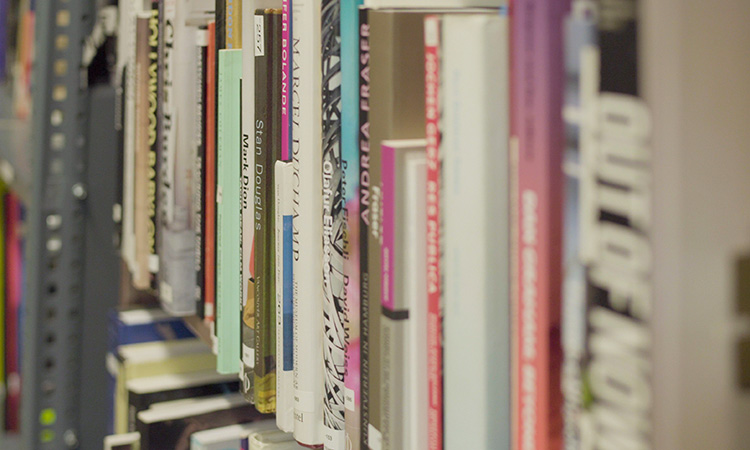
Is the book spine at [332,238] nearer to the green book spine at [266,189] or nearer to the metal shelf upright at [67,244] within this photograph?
the green book spine at [266,189]

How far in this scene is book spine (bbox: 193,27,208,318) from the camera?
0.74m


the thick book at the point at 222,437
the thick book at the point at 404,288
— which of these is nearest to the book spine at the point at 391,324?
the thick book at the point at 404,288

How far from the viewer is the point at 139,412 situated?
86cm

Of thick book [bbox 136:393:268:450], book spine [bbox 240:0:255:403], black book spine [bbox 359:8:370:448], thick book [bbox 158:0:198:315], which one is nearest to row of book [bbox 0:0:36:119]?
thick book [bbox 158:0:198:315]

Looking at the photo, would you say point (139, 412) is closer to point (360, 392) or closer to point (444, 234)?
point (360, 392)

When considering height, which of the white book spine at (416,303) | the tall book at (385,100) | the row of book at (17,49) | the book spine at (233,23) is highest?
the row of book at (17,49)

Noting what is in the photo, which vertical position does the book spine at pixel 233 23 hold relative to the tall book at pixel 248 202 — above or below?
above

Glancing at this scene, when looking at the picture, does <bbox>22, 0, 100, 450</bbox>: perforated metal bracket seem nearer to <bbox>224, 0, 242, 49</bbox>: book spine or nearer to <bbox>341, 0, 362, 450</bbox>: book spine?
<bbox>224, 0, 242, 49</bbox>: book spine

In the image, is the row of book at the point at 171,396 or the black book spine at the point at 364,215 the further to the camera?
the row of book at the point at 171,396

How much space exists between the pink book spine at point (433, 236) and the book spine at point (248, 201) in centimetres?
24

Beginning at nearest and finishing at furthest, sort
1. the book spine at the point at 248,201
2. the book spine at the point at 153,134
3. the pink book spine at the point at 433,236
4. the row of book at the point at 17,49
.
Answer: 1. the pink book spine at the point at 433,236
2. the book spine at the point at 248,201
3. the book spine at the point at 153,134
4. the row of book at the point at 17,49

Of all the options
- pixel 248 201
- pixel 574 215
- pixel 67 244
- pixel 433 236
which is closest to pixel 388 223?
pixel 433 236

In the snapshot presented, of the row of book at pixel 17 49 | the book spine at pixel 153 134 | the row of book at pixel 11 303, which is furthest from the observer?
the row of book at pixel 11 303

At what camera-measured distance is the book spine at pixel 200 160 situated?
74cm
